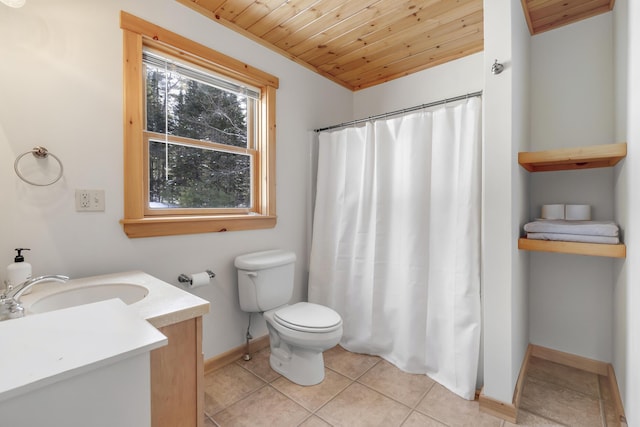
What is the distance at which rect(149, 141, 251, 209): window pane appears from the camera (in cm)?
178

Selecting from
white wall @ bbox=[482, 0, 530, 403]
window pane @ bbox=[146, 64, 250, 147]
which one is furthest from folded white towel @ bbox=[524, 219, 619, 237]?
window pane @ bbox=[146, 64, 250, 147]

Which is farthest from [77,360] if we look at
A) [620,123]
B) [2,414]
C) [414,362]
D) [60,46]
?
[620,123]

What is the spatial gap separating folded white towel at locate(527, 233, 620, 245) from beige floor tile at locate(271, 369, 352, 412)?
1379mm

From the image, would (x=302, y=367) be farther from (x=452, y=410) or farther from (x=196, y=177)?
(x=196, y=177)

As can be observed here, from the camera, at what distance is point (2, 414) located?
0.50 meters

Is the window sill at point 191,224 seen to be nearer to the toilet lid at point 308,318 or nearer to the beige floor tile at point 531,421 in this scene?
the toilet lid at point 308,318

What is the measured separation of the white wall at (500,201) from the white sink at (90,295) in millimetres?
1656

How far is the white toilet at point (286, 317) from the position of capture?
1763 millimetres

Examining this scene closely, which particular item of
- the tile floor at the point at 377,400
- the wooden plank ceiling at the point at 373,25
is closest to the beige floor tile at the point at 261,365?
the tile floor at the point at 377,400

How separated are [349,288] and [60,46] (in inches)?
84.5

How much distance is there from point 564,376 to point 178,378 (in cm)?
225

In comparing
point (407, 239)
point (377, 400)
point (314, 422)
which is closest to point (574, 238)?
point (407, 239)

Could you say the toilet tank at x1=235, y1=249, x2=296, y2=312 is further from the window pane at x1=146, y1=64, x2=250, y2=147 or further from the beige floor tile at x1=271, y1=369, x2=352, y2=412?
the window pane at x1=146, y1=64, x2=250, y2=147

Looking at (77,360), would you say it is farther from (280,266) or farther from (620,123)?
(620,123)
